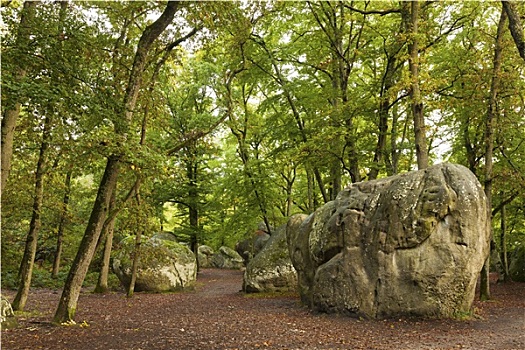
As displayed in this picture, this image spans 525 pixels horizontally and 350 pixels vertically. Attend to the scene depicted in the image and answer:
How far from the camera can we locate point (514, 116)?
1423 centimetres

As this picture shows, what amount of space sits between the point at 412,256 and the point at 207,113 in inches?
617

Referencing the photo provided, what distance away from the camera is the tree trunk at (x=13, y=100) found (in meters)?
6.05

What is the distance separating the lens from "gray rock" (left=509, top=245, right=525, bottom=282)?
17297 mm

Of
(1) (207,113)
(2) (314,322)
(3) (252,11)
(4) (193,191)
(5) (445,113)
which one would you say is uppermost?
(3) (252,11)

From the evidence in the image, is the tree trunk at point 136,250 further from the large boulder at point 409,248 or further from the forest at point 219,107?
the large boulder at point 409,248

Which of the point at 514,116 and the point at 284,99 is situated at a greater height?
the point at 284,99

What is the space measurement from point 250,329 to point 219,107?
16266 mm

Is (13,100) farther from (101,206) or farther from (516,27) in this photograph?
(516,27)

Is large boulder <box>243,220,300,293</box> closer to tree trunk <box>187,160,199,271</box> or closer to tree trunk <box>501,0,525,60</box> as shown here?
tree trunk <box>187,160,199,271</box>

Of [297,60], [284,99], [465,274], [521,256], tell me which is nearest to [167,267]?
[284,99]

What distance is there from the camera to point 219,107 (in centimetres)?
2244

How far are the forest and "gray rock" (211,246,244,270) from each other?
862 centimetres

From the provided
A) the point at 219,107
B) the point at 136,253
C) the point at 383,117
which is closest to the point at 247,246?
the point at 219,107

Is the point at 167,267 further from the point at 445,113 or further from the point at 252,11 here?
the point at 445,113
